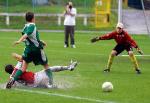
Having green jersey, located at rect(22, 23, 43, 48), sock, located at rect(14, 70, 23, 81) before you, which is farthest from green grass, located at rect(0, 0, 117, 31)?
sock, located at rect(14, 70, 23, 81)

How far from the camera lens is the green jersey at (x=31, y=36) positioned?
15656mm

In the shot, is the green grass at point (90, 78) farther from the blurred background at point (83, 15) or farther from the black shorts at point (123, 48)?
the blurred background at point (83, 15)

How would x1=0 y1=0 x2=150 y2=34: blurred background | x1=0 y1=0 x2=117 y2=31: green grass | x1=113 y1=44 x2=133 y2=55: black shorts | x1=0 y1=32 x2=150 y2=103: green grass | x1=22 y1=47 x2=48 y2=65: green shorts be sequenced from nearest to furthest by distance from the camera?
x1=0 y1=32 x2=150 y2=103: green grass → x1=22 y1=47 x2=48 y2=65: green shorts → x1=113 y1=44 x2=133 y2=55: black shorts → x1=0 y1=0 x2=150 y2=34: blurred background → x1=0 y1=0 x2=117 y2=31: green grass

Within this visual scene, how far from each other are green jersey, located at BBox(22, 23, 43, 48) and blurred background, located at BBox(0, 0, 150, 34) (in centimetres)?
3035

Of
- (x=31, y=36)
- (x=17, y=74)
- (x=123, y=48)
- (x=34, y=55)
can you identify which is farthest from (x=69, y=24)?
(x=17, y=74)

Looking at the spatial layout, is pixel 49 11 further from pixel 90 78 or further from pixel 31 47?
pixel 31 47

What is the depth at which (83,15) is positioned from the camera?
53094 mm

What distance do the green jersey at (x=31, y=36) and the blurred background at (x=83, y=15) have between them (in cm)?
3035

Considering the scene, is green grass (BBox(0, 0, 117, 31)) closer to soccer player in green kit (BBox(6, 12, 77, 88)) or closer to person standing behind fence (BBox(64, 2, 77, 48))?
person standing behind fence (BBox(64, 2, 77, 48))

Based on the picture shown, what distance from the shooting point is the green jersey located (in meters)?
15.7

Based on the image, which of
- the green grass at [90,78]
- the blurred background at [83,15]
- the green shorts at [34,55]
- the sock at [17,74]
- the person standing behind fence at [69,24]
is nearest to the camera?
the green grass at [90,78]

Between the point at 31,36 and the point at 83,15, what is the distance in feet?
123

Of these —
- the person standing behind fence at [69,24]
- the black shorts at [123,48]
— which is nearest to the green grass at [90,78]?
the black shorts at [123,48]

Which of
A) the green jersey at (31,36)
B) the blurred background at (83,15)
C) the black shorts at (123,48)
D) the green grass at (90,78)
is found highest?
the green jersey at (31,36)
